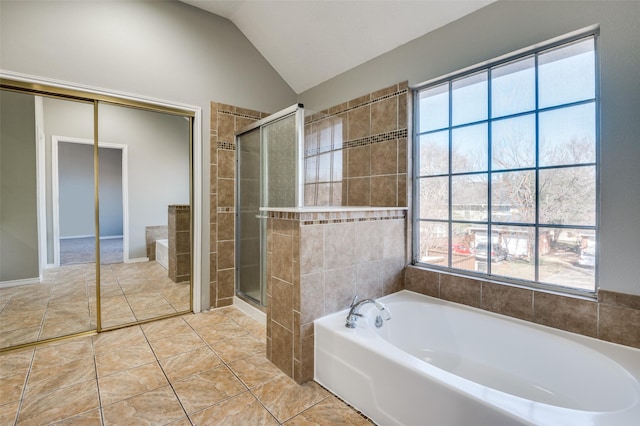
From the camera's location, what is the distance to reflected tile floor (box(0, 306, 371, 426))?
1.52 meters

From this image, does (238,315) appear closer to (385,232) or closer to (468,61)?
(385,232)

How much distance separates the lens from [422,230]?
246cm

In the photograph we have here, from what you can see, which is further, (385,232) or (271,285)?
(385,232)

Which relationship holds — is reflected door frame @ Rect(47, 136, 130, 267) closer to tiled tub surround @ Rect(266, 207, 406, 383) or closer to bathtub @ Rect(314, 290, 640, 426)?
tiled tub surround @ Rect(266, 207, 406, 383)

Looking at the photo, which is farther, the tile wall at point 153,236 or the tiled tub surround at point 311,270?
the tile wall at point 153,236

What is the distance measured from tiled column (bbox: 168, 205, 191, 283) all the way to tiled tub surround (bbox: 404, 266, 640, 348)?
2.21 m

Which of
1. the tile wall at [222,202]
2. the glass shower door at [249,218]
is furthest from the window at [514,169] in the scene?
the tile wall at [222,202]

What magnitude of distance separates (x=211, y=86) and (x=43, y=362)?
2.60 meters

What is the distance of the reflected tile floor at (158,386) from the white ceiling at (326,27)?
2.61 m

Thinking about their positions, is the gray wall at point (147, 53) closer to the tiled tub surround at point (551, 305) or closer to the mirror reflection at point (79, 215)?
the mirror reflection at point (79, 215)

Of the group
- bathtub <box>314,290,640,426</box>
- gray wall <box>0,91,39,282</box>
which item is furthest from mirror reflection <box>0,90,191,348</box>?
bathtub <box>314,290,640,426</box>

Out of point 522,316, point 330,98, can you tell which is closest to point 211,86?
point 330,98

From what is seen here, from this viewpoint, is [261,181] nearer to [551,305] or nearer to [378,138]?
[378,138]

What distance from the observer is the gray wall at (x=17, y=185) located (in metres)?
2.28
